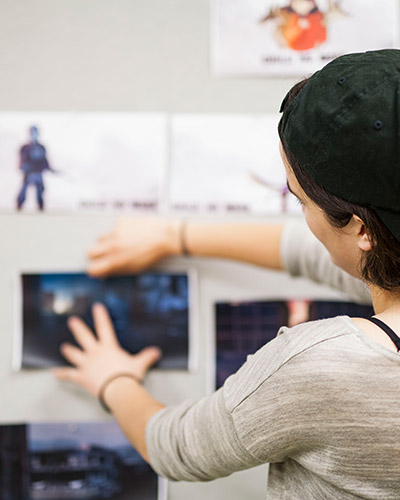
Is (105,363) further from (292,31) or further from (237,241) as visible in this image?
(292,31)

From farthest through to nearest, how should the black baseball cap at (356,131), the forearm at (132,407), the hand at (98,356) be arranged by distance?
the hand at (98,356) < the forearm at (132,407) < the black baseball cap at (356,131)

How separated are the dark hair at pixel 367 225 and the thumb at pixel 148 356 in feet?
1.30

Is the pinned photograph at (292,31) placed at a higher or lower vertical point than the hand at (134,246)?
higher

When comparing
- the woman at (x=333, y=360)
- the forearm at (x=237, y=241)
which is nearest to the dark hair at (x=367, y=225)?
the woman at (x=333, y=360)

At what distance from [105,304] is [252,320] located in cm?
22

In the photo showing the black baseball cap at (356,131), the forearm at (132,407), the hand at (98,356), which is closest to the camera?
the black baseball cap at (356,131)

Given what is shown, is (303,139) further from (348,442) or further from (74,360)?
(74,360)

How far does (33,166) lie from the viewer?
79 centimetres

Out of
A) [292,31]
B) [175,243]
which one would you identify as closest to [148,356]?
[175,243]

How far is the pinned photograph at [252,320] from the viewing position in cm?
80

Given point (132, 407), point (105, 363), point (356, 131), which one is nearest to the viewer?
point (356, 131)

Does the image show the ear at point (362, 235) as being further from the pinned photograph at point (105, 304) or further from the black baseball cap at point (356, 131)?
the pinned photograph at point (105, 304)

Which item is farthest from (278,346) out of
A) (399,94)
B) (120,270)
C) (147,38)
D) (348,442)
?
(147,38)

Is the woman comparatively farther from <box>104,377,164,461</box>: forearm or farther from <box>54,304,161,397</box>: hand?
<box>54,304,161,397</box>: hand
